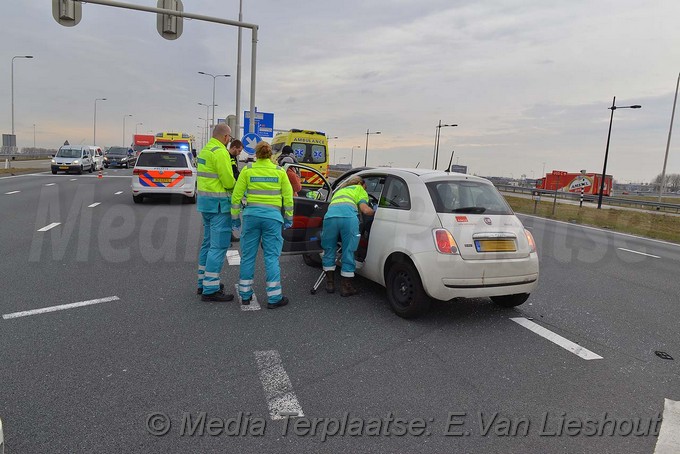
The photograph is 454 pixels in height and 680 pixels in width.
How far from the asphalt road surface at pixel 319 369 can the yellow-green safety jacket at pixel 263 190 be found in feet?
3.73

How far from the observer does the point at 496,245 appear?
5.01m

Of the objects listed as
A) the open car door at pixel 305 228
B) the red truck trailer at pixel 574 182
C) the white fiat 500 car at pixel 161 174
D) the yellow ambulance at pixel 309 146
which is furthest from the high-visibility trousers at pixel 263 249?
the red truck trailer at pixel 574 182

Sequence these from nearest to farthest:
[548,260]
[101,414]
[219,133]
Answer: [101,414] → [219,133] → [548,260]

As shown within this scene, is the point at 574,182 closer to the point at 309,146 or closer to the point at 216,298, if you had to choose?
the point at 309,146

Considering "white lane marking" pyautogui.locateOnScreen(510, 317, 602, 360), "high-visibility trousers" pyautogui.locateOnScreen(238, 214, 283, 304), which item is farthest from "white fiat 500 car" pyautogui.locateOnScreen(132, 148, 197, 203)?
"white lane marking" pyautogui.locateOnScreen(510, 317, 602, 360)

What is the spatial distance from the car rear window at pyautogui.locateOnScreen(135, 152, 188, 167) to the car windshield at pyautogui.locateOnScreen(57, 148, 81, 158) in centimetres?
1819

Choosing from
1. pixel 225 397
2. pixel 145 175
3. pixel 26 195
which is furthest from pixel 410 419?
pixel 26 195

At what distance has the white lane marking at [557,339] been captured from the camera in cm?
447

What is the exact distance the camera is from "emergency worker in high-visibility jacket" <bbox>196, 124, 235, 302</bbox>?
5.58 meters

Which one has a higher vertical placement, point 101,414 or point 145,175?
point 145,175

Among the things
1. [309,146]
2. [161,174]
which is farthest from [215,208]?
[309,146]

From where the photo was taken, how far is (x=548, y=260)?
9.47 meters

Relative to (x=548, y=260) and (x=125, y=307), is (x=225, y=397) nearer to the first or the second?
(x=125, y=307)

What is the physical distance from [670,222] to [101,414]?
89.2ft
